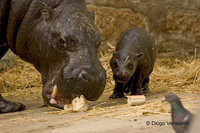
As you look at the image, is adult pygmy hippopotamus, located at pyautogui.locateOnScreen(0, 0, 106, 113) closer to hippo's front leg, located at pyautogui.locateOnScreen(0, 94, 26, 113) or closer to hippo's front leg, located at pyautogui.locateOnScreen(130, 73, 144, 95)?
hippo's front leg, located at pyautogui.locateOnScreen(0, 94, 26, 113)

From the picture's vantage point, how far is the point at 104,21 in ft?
17.6

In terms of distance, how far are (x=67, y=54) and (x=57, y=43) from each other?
13 cm

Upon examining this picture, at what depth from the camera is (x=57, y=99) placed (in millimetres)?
2680

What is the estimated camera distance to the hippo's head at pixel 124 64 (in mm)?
3155

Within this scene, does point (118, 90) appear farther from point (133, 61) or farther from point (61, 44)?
point (61, 44)

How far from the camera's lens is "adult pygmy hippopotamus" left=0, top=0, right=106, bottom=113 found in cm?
245

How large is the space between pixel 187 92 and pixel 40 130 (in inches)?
72.4

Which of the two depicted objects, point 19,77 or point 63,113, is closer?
point 63,113

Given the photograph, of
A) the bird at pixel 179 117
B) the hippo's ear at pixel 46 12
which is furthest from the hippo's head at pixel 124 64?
the bird at pixel 179 117

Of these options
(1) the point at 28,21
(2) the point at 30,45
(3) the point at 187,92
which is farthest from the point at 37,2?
(3) the point at 187,92

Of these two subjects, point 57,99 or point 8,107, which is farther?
point 8,107

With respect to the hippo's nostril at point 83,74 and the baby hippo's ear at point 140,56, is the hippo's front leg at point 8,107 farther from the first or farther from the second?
the baby hippo's ear at point 140,56

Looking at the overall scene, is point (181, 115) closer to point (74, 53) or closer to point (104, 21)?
point (74, 53)

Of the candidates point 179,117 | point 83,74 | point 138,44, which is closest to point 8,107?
point 83,74
